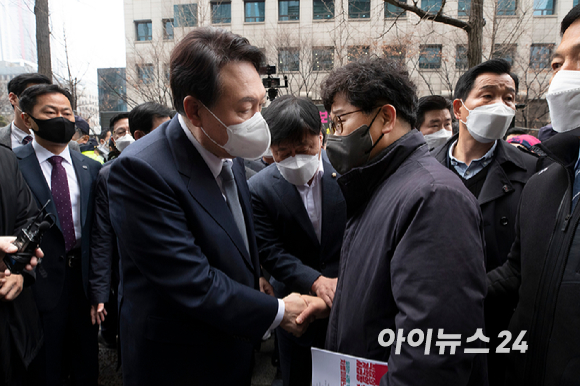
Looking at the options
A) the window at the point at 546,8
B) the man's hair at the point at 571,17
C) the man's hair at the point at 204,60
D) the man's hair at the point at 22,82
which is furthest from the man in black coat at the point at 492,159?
the window at the point at 546,8

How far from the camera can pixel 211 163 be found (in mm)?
1838

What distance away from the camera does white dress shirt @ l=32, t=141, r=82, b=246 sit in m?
2.93

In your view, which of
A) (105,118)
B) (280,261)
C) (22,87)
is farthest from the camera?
(105,118)

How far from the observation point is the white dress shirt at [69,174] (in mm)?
2926

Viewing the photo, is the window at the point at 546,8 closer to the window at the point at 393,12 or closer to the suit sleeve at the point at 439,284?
the window at the point at 393,12

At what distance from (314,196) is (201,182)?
1065mm

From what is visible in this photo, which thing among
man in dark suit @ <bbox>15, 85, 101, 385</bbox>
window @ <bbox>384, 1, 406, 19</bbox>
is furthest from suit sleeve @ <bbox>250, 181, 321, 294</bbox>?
window @ <bbox>384, 1, 406, 19</bbox>

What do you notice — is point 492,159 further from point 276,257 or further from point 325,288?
point 276,257

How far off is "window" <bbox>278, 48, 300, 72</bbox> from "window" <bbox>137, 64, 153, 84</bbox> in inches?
260

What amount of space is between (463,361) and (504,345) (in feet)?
2.33

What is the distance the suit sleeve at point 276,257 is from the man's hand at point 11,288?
4.80 ft

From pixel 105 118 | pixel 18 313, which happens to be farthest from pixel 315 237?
pixel 105 118

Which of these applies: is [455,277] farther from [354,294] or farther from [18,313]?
[18,313]

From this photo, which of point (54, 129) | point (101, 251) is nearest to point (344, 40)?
point (54, 129)
